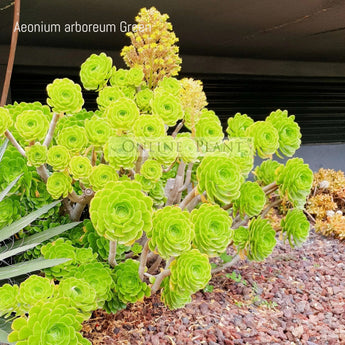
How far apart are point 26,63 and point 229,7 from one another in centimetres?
233

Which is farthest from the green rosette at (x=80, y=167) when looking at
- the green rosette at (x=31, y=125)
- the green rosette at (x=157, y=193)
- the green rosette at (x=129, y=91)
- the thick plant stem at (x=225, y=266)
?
the thick plant stem at (x=225, y=266)

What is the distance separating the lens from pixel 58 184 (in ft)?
4.20

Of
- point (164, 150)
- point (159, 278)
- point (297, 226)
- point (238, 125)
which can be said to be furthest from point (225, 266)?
point (164, 150)

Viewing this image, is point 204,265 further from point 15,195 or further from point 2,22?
point 2,22

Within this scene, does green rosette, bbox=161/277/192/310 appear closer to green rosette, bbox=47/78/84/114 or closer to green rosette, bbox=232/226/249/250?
green rosette, bbox=232/226/249/250

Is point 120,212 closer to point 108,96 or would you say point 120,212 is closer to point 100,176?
point 100,176

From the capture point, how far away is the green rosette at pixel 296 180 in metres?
1.29

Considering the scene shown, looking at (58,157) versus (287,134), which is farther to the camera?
(287,134)

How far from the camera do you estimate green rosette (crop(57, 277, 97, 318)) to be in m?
1.05

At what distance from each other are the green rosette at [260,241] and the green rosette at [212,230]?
0.37 meters

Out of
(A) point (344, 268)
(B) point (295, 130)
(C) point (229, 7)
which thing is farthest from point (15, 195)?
(C) point (229, 7)

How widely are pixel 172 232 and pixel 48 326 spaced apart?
34 cm

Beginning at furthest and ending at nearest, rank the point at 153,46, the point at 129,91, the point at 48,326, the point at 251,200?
the point at 129,91 < the point at 153,46 < the point at 251,200 < the point at 48,326

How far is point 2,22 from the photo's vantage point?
11.8 feet
